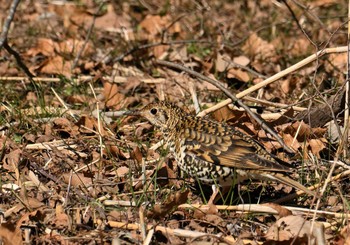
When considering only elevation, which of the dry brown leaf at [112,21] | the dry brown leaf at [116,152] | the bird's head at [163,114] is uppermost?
the bird's head at [163,114]

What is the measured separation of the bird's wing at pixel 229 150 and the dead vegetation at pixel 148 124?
0.24 meters

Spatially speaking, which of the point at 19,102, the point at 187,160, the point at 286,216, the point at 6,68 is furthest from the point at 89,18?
the point at 286,216

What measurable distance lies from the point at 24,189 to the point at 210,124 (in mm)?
1507

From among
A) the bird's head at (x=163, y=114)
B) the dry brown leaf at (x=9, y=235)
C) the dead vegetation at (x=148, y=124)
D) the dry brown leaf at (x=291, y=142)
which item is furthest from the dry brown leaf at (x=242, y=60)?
the dry brown leaf at (x=9, y=235)

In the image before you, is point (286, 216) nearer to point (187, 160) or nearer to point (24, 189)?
point (187, 160)

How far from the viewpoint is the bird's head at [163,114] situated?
579 centimetres

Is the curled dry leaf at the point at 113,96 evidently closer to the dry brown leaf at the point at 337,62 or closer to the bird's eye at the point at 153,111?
the bird's eye at the point at 153,111

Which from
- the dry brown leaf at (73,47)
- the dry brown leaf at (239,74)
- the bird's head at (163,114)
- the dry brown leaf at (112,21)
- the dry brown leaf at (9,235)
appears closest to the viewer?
the dry brown leaf at (9,235)

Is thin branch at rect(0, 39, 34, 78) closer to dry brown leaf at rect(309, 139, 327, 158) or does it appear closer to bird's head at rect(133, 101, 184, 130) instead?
bird's head at rect(133, 101, 184, 130)

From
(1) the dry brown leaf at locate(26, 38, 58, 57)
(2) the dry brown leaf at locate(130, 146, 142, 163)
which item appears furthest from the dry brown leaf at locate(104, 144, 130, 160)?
(1) the dry brown leaf at locate(26, 38, 58, 57)

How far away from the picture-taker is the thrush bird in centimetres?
527

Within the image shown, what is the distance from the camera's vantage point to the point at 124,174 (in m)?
5.90

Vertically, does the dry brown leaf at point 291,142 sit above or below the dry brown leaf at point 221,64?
below

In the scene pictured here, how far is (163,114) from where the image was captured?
19.3ft
